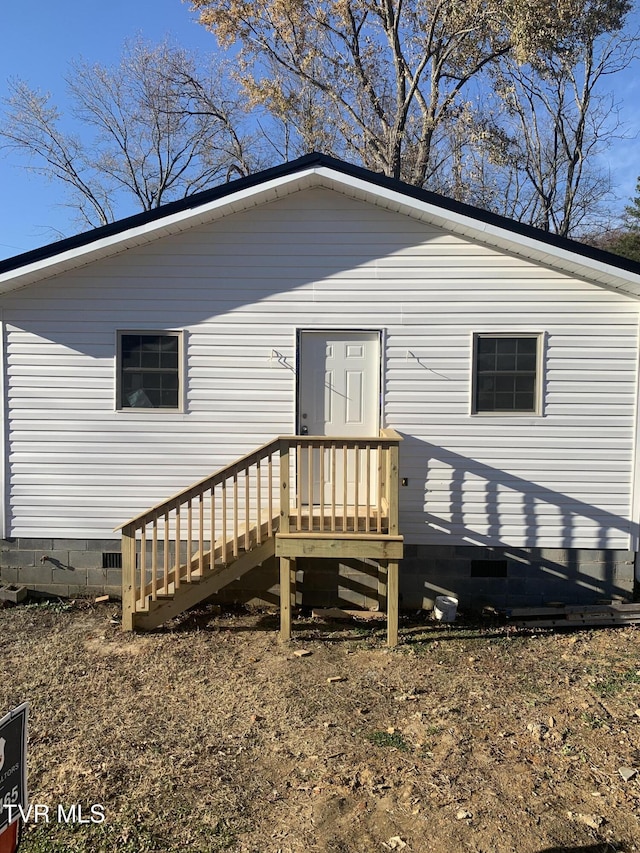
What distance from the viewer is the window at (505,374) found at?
653cm

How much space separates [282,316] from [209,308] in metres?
0.88

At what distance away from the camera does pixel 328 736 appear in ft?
13.0

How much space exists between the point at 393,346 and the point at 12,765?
5.38 m

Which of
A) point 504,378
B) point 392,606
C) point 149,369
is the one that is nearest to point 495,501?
point 504,378

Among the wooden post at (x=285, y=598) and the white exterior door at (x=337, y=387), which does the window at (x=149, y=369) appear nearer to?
the white exterior door at (x=337, y=387)

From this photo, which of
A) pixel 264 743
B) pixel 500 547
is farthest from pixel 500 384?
pixel 264 743

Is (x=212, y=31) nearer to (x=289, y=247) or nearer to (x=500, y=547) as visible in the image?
(x=289, y=247)

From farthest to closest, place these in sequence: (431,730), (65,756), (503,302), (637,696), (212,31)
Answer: (212,31) → (503,302) → (637,696) → (431,730) → (65,756)

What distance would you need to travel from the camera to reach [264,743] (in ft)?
12.8

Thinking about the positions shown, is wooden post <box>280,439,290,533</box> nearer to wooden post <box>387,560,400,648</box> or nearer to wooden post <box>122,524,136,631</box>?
wooden post <box>387,560,400,648</box>

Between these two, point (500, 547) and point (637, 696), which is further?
point (500, 547)

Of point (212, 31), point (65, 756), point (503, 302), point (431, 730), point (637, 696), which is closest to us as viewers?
point (65, 756)

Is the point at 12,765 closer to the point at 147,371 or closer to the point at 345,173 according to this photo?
the point at 147,371

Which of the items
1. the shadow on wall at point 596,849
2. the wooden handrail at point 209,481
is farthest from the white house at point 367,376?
the shadow on wall at point 596,849
